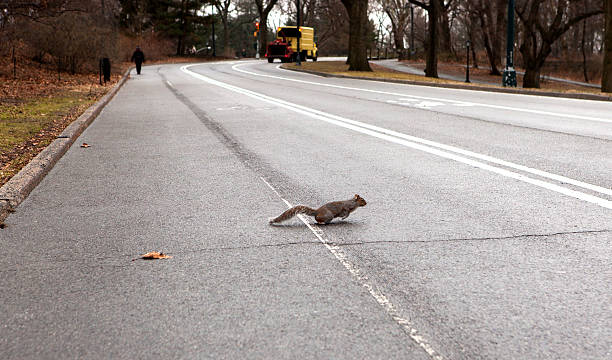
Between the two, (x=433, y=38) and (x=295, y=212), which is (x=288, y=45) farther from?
(x=295, y=212)

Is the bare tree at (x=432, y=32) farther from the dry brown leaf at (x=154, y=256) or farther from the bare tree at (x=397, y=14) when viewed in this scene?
the bare tree at (x=397, y=14)

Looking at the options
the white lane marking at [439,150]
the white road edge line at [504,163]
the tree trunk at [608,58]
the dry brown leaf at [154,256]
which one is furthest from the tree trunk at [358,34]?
the dry brown leaf at [154,256]

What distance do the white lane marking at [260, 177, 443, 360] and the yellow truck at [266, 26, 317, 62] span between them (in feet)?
196

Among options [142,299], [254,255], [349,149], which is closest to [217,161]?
[349,149]

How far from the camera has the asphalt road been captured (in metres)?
3.55

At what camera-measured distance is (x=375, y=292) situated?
13.6ft

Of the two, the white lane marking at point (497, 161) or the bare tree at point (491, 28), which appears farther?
the bare tree at point (491, 28)

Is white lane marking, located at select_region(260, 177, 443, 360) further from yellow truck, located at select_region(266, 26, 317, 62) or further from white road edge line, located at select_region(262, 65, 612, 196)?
yellow truck, located at select_region(266, 26, 317, 62)

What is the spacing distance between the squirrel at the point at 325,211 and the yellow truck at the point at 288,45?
5920 centimetres

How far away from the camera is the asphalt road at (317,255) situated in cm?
355

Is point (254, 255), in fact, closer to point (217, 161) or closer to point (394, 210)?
point (394, 210)

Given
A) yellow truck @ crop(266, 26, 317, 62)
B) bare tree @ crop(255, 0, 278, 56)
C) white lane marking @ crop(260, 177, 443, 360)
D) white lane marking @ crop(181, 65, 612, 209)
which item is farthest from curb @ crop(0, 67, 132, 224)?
bare tree @ crop(255, 0, 278, 56)

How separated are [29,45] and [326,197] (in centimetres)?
3344

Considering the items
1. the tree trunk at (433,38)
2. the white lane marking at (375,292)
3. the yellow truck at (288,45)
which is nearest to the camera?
the white lane marking at (375,292)
